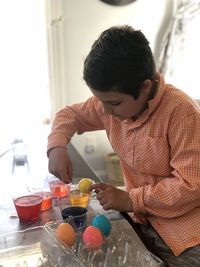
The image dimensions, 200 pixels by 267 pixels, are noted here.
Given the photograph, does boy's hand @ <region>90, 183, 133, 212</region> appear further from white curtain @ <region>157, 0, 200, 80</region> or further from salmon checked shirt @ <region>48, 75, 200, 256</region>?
white curtain @ <region>157, 0, 200, 80</region>

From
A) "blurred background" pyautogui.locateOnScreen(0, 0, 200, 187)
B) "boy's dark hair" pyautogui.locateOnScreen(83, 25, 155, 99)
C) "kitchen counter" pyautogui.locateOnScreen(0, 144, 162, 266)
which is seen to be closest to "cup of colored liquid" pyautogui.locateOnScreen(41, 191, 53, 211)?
"kitchen counter" pyautogui.locateOnScreen(0, 144, 162, 266)

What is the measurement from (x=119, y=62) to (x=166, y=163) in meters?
0.31

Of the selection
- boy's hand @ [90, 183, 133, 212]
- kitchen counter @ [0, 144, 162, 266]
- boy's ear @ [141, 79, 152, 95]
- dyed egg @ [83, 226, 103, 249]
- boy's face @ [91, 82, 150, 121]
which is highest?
boy's ear @ [141, 79, 152, 95]

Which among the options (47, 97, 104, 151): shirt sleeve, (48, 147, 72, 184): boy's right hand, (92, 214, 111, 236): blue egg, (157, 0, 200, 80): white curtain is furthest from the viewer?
(157, 0, 200, 80): white curtain

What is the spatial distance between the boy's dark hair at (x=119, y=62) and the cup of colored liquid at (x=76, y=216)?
0.32m

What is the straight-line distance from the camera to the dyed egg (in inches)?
34.4

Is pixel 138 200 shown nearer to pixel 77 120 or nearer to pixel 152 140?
pixel 152 140

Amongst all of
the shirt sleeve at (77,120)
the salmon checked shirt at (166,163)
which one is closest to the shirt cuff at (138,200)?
the salmon checked shirt at (166,163)

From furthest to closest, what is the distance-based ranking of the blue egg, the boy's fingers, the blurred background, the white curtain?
the white curtain → the blurred background → the boy's fingers → the blue egg

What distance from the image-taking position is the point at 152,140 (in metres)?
1.06

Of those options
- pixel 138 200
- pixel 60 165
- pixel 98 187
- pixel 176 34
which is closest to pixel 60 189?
pixel 60 165

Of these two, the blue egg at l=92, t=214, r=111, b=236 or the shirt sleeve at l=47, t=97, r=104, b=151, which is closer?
the blue egg at l=92, t=214, r=111, b=236

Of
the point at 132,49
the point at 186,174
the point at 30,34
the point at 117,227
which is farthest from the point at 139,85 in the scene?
the point at 30,34

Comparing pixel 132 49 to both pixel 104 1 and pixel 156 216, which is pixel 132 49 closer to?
pixel 156 216
